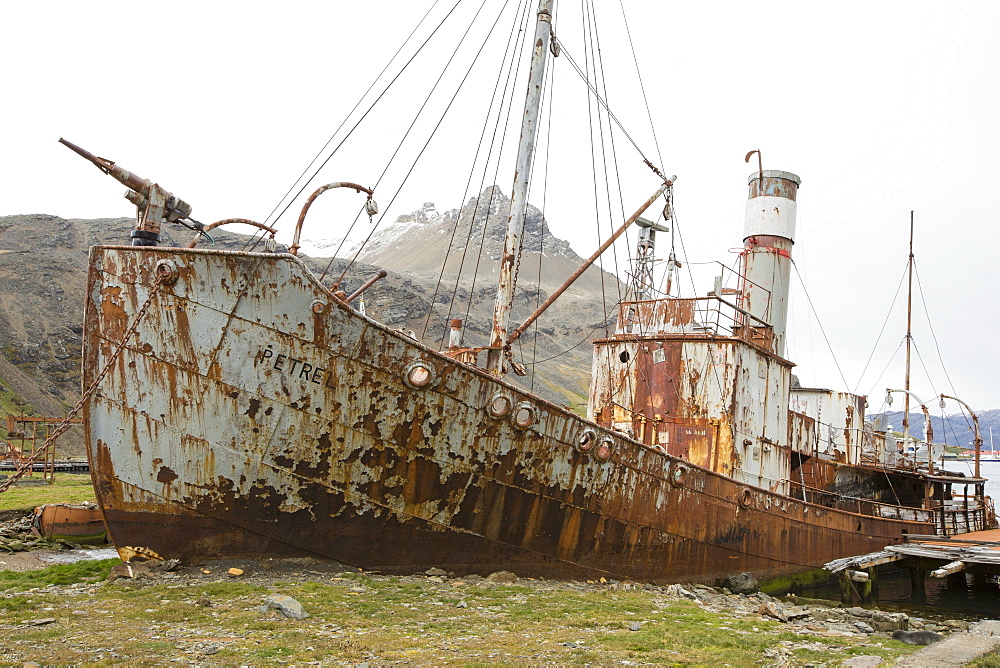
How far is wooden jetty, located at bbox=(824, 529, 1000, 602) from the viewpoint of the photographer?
1472 cm

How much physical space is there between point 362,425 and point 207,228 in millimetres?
3324

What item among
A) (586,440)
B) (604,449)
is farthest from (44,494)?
(604,449)

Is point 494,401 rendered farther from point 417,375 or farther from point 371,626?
point 371,626

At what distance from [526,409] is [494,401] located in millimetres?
494

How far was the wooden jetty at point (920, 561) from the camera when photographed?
14719mm

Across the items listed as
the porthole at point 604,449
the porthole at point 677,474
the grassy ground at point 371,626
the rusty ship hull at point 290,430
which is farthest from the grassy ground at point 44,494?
the porthole at point 677,474

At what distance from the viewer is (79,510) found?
13.8 meters

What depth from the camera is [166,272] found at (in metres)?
8.82

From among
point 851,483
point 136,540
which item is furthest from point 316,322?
point 851,483

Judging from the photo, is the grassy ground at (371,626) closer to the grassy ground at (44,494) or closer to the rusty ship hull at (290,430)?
the rusty ship hull at (290,430)

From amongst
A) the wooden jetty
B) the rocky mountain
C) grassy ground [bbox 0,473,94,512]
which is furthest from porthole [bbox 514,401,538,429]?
grassy ground [bbox 0,473,94,512]

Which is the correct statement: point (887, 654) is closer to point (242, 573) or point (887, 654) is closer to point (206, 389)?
point (242, 573)

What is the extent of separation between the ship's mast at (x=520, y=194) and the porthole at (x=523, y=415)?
A: 1.38 meters

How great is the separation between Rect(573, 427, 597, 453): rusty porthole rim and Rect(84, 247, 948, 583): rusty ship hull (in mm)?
167
